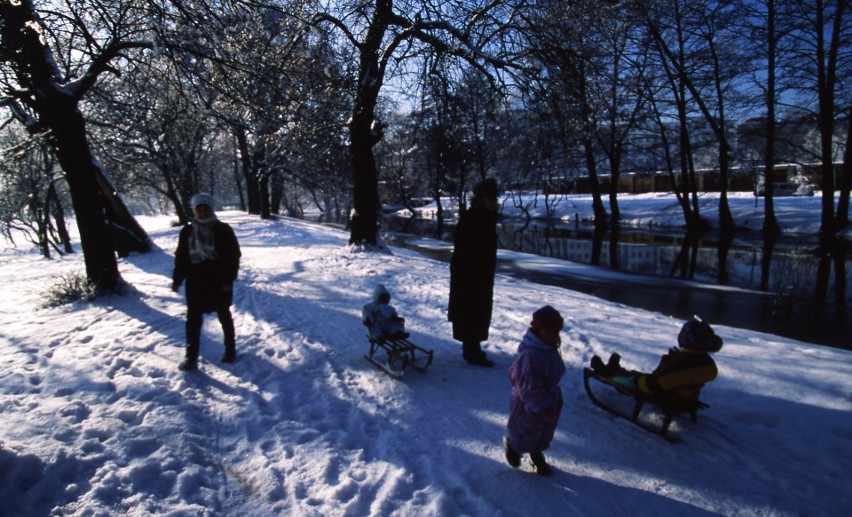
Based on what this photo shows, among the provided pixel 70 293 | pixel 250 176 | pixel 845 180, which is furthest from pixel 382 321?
pixel 250 176

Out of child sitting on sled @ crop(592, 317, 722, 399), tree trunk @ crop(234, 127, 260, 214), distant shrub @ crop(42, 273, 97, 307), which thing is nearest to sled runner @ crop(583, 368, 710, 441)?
child sitting on sled @ crop(592, 317, 722, 399)

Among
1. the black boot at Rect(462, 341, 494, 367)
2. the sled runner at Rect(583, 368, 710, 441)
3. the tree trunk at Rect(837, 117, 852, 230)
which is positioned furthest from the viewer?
the tree trunk at Rect(837, 117, 852, 230)

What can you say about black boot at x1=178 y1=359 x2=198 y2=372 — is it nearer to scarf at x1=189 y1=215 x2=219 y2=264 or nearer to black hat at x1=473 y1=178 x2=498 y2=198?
scarf at x1=189 y1=215 x2=219 y2=264

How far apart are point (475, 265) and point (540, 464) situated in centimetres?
204

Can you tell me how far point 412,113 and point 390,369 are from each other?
835 cm

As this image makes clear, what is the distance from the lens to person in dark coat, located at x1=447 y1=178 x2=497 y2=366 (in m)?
4.39

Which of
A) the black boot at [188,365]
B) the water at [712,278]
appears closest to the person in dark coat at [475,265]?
the black boot at [188,365]

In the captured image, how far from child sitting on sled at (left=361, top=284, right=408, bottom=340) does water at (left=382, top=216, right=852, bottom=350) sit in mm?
7479

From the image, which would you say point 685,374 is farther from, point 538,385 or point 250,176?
point 250,176

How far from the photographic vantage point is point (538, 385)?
2830mm

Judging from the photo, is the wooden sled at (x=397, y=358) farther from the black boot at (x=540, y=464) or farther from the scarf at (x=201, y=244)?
the scarf at (x=201, y=244)

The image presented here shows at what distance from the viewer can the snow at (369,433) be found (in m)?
2.78

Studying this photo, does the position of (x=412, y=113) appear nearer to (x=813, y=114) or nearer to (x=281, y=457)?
(x=281, y=457)

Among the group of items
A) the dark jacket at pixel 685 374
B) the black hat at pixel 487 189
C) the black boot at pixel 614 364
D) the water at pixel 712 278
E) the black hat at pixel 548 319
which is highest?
the black hat at pixel 487 189
